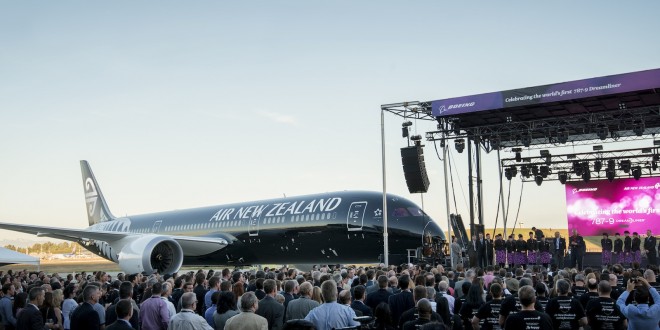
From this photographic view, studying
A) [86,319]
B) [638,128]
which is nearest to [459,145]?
[638,128]

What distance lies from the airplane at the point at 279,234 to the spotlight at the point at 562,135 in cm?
650

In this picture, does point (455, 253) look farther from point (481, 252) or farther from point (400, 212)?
point (400, 212)

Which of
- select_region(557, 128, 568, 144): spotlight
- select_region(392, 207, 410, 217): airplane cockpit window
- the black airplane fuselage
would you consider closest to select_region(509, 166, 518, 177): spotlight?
select_region(557, 128, 568, 144): spotlight

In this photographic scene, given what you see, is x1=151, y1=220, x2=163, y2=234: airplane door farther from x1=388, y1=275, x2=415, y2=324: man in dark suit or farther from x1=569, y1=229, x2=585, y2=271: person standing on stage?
x1=388, y1=275, x2=415, y2=324: man in dark suit

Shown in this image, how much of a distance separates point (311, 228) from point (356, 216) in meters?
2.07

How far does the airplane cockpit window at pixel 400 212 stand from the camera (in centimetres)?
2045

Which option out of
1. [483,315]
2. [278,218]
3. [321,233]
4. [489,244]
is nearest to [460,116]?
[489,244]

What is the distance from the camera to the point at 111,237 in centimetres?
2361

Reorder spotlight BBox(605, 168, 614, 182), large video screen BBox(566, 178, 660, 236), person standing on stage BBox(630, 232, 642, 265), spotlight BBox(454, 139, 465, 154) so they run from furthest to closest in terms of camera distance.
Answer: large video screen BBox(566, 178, 660, 236) < spotlight BBox(605, 168, 614, 182) < person standing on stage BBox(630, 232, 642, 265) < spotlight BBox(454, 139, 465, 154)

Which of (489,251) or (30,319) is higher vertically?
(489,251)

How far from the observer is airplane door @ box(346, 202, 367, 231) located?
20.8 m

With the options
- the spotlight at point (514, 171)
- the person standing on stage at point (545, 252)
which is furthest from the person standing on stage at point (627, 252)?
the spotlight at point (514, 171)

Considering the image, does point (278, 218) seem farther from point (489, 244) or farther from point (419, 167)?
point (489, 244)

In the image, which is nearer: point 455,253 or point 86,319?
point 86,319
